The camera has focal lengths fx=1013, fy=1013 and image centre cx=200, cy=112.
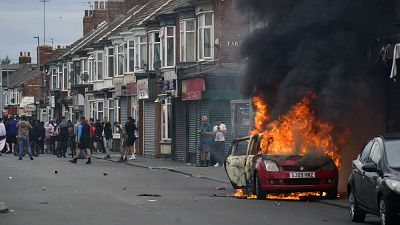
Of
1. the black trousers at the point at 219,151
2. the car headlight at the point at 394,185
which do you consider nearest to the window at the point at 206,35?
the black trousers at the point at 219,151

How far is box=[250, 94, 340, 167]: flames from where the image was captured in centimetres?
2053

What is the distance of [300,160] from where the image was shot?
19594 millimetres

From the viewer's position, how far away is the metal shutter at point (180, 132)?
40.0 m

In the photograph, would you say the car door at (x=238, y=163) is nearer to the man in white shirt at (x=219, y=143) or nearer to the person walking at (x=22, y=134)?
the man in white shirt at (x=219, y=143)

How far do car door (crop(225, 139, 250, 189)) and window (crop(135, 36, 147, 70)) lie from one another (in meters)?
26.9

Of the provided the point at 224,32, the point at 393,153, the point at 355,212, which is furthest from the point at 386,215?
the point at 224,32

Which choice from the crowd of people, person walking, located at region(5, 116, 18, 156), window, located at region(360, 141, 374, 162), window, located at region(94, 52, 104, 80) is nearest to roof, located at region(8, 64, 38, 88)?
window, located at region(94, 52, 104, 80)

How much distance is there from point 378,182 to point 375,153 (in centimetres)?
101

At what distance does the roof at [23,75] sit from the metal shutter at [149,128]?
192ft

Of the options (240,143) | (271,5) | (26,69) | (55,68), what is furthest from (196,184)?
(26,69)

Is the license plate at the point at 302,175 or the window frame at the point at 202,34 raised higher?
the window frame at the point at 202,34

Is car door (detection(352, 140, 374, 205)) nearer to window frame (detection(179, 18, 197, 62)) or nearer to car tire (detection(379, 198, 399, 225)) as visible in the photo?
car tire (detection(379, 198, 399, 225))

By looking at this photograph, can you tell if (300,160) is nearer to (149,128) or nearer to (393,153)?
(393,153)

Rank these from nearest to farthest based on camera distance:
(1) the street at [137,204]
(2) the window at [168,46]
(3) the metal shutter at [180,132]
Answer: (1) the street at [137,204] → (3) the metal shutter at [180,132] → (2) the window at [168,46]
